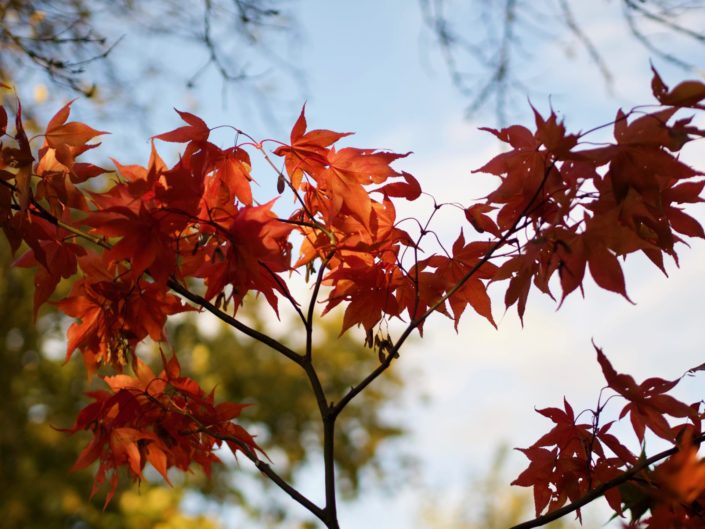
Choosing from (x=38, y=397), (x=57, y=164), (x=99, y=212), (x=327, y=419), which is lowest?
(x=327, y=419)

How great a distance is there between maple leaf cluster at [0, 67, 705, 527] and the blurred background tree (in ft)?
16.5

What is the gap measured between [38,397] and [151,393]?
730cm

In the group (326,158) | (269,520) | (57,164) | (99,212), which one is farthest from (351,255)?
(269,520)

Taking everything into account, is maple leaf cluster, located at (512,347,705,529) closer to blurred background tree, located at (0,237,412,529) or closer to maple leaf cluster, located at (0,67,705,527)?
maple leaf cluster, located at (0,67,705,527)

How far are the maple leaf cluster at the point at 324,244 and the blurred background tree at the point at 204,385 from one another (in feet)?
16.5

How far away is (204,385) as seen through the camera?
23.7 feet

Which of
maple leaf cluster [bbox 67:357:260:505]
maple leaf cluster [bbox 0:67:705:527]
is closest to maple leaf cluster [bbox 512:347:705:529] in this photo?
maple leaf cluster [bbox 0:67:705:527]

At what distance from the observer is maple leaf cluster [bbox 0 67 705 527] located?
875mm

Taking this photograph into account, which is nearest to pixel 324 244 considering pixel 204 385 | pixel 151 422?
pixel 151 422

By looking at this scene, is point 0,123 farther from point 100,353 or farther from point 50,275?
point 100,353

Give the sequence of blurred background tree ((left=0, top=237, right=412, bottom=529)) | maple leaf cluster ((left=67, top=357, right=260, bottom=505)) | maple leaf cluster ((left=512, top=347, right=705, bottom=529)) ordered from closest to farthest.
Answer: maple leaf cluster ((left=512, top=347, right=705, bottom=529))
maple leaf cluster ((left=67, top=357, right=260, bottom=505))
blurred background tree ((left=0, top=237, right=412, bottom=529))

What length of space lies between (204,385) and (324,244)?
634 cm

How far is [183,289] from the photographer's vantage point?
1058 mm

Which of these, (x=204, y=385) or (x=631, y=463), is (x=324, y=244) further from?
(x=204, y=385)
